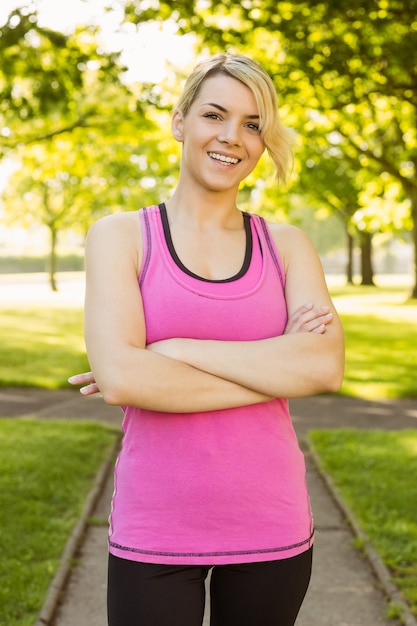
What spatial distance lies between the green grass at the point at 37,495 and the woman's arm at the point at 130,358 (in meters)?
2.44

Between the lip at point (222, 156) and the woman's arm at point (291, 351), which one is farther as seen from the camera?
the lip at point (222, 156)

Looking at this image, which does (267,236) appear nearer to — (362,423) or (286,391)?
(286,391)

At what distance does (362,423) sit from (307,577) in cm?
778

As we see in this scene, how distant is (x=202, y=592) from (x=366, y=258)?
46.8 m

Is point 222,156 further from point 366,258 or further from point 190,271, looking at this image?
point 366,258

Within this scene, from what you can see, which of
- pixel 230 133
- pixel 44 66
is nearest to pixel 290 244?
pixel 230 133

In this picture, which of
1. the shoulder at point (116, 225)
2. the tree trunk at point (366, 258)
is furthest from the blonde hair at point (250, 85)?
the tree trunk at point (366, 258)

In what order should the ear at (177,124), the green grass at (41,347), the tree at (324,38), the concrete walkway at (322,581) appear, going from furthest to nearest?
1. the green grass at (41,347)
2. the tree at (324,38)
3. the concrete walkway at (322,581)
4. the ear at (177,124)

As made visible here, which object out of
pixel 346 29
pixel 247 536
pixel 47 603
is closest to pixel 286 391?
pixel 247 536

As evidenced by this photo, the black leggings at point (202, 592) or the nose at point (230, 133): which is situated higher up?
the nose at point (230, 133)

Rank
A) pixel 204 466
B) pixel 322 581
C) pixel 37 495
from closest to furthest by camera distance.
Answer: pixel 204 466, pixel 322 581, pixel 37 495

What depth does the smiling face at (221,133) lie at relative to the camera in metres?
2.35

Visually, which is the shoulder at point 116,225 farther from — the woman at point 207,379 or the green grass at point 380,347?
the green grass at point 380,347

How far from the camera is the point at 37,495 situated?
A: 6.48m
